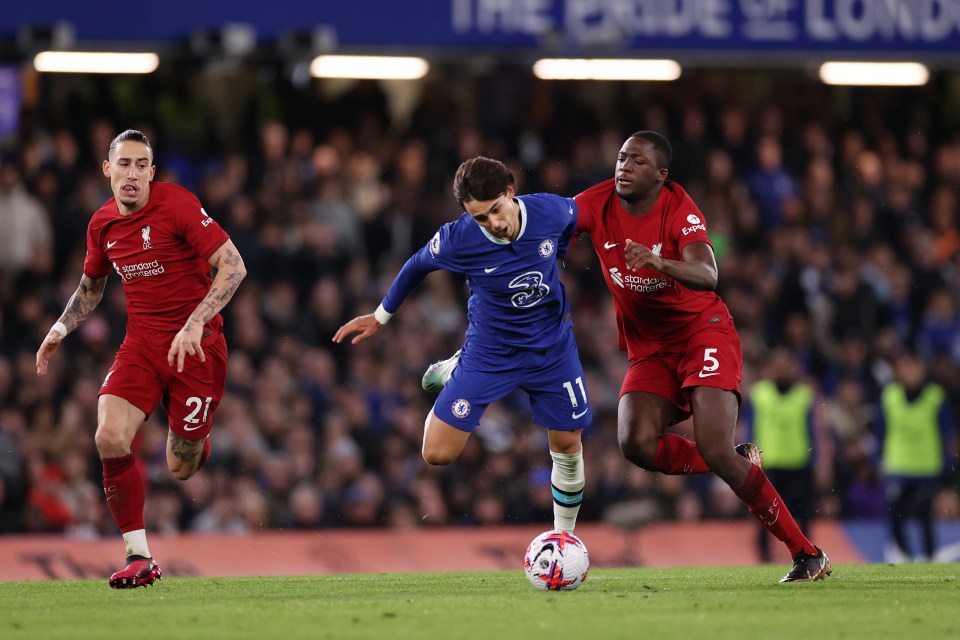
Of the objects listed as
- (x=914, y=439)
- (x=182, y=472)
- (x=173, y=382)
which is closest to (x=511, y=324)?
(x=173, y=382)

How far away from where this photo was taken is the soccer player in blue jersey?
9.09m

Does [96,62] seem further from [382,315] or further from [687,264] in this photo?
[687,264]

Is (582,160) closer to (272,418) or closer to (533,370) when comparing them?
(272,418)

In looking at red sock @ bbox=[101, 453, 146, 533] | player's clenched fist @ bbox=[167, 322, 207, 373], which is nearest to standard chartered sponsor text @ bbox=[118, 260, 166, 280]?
player's clenched fist @ bbox=[167, 322, 207, 373]

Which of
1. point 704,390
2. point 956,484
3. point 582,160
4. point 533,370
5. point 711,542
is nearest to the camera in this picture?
point 704,390

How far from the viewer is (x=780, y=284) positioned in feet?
58.5

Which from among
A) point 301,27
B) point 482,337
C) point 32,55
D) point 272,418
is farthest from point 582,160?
point 482,337

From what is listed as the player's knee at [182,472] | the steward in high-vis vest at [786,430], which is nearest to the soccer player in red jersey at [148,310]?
the player's knee at [182,472]

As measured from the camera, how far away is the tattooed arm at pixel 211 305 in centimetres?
875

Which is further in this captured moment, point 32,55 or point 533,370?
point 32,55

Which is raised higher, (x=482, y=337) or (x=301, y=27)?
(x=301, y=27)

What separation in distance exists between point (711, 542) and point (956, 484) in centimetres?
351

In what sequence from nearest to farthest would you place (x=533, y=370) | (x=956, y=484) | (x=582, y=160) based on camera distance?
(x=533, y=370) < (x=956, y=484) < (x=582, y=160)

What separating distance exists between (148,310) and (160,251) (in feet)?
1.20
